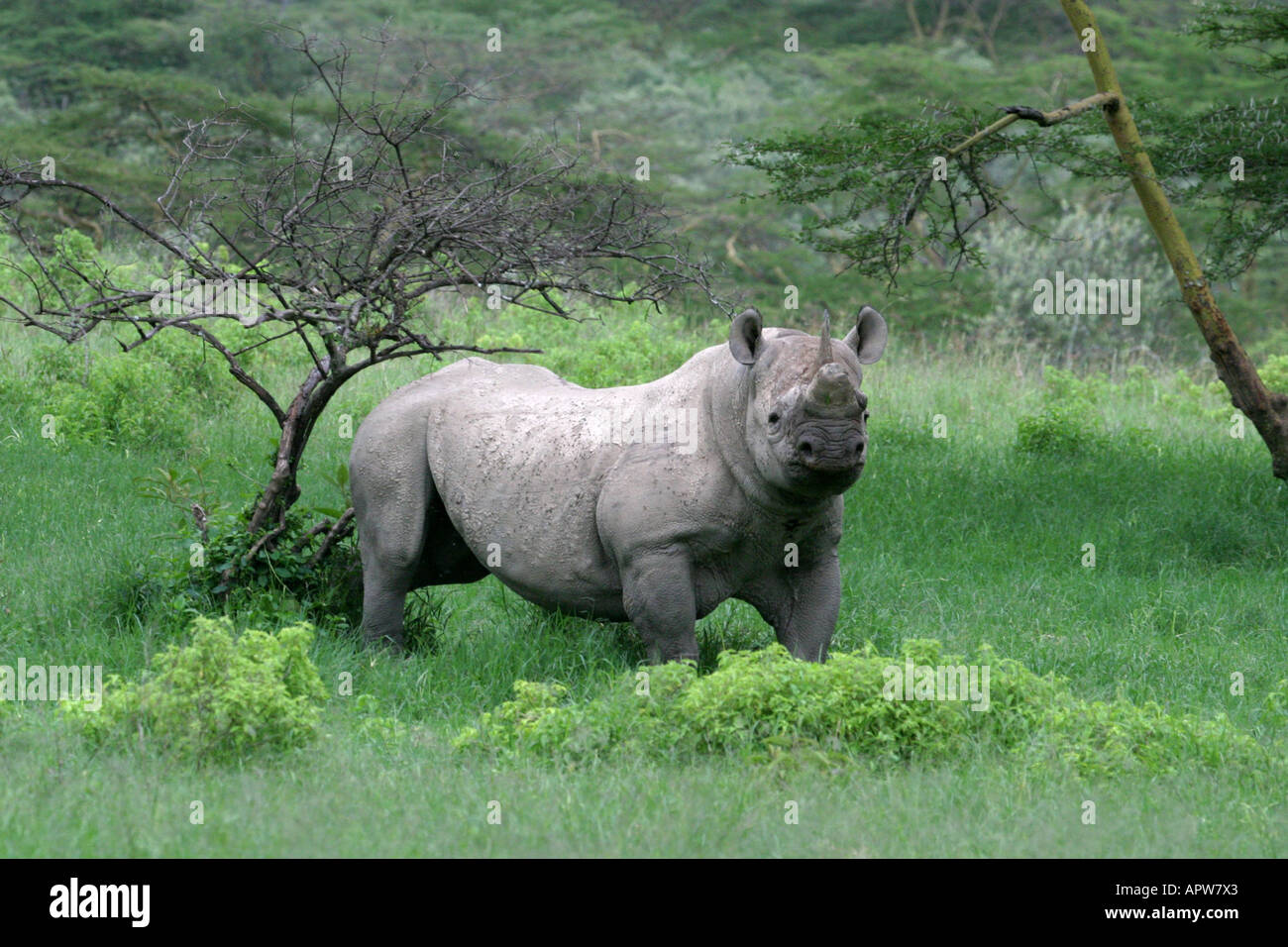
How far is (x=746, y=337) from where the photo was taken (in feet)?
22.6

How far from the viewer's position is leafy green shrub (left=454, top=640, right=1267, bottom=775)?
6207 millimetres

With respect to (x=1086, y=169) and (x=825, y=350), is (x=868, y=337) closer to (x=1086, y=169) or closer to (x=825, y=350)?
(x=825, y=350)

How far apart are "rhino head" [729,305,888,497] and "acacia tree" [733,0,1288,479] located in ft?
14.2

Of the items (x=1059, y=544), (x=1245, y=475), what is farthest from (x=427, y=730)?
(x=1245, y=475)

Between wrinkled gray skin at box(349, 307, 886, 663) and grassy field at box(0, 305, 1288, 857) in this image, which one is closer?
grassy field at box(0, 305, 1288, 857)

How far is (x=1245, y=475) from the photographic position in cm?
1294

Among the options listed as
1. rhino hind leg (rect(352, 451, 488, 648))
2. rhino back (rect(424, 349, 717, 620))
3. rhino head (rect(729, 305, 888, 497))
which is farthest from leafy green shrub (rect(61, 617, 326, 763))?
rhino head (rect(729, 305, 888, 497))

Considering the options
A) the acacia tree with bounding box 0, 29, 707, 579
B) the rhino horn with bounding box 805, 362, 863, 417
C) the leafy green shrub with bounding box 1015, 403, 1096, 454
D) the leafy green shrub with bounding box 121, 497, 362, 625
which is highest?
the acacia tree with bounding box 0, 29, 707, 579

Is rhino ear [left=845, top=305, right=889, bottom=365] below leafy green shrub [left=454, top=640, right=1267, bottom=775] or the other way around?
the other way around

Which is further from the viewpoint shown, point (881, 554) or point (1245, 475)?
point (1245, 475)

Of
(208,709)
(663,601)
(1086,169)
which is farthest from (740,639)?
(1086,169)

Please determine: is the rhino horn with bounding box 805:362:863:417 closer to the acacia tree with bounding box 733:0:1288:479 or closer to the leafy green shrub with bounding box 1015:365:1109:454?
the acacia tree with bounding box 733:0:1288:479
